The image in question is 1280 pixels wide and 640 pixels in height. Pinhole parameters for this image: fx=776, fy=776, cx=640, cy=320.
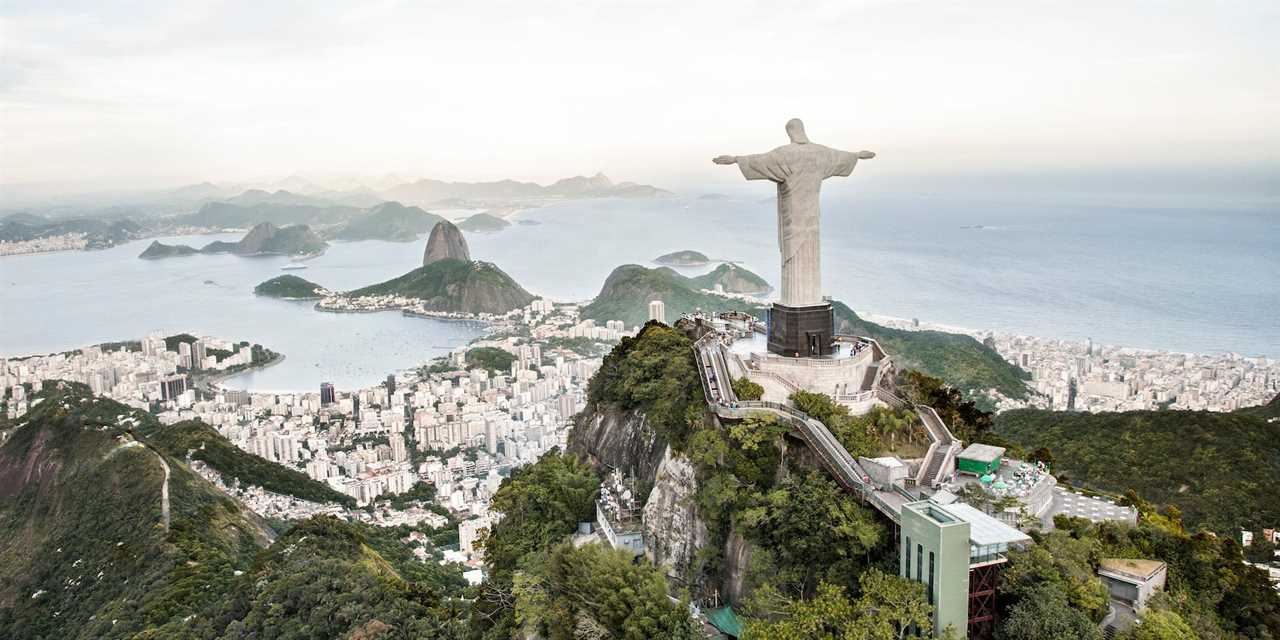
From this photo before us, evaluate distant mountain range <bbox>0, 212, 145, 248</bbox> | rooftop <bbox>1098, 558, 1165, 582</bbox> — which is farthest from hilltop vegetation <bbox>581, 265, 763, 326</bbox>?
distant mountain range <bbox>0, 212, 145, 248</bbox>

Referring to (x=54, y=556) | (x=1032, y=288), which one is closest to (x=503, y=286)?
(x=1032, y=288)

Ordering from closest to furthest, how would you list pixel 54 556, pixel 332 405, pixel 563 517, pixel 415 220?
1. pixel 563 517
2. pixel 54 556
3. pixel 332 405
4. pixel 415 220

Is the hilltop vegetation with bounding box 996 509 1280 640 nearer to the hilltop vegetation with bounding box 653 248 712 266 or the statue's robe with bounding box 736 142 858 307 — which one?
the statue's robe with bounding box 736 142 858 307

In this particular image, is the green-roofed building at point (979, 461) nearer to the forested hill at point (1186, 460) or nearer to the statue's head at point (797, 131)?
the statue's head at point (797, 131)

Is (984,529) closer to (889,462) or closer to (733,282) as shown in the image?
(889,462)

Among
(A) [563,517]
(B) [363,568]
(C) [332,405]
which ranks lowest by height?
(C) [332,405]

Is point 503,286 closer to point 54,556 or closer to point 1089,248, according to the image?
point 54,556

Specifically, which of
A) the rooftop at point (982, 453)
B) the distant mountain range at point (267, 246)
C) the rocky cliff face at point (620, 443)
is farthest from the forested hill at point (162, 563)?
the distant mountain range at point (267, 246)
